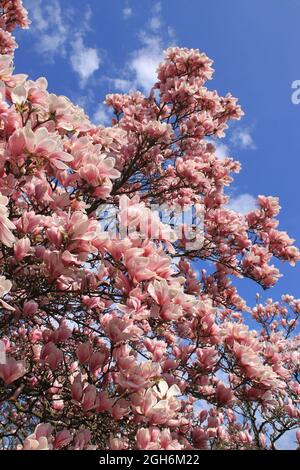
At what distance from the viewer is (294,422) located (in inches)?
252

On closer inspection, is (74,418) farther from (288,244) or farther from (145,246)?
(288,244)

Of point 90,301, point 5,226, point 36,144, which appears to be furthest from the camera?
point 90,301

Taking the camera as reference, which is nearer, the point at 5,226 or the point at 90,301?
the point at 5,226

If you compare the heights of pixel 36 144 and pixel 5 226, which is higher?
pixel 36 144

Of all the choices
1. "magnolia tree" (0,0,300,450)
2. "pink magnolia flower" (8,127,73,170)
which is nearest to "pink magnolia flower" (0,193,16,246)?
"magnolia tree" (0,0,300,450)

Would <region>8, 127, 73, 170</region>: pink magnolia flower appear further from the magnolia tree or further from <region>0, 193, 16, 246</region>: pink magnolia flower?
<region>0, 193, 16, 246</region>: pink magnolia flower

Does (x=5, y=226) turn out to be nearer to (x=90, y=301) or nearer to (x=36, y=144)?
(x=36, y=144)

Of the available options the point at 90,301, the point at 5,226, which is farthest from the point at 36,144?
the point at 90,301

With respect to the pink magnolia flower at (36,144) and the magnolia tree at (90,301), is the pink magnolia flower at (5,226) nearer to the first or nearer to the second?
the magnolia tree at (90,301)

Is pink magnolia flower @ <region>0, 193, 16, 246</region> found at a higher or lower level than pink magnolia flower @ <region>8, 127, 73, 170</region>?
lower

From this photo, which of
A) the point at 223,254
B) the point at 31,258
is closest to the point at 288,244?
the point at 223,254

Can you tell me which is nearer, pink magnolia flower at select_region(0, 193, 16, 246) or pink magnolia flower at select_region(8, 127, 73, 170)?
pink magnolia flower at select_region(0, 193, 16, 246)

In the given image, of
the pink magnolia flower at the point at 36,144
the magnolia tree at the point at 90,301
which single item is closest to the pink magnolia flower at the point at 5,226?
the magnolia tree at the point at 90,301
